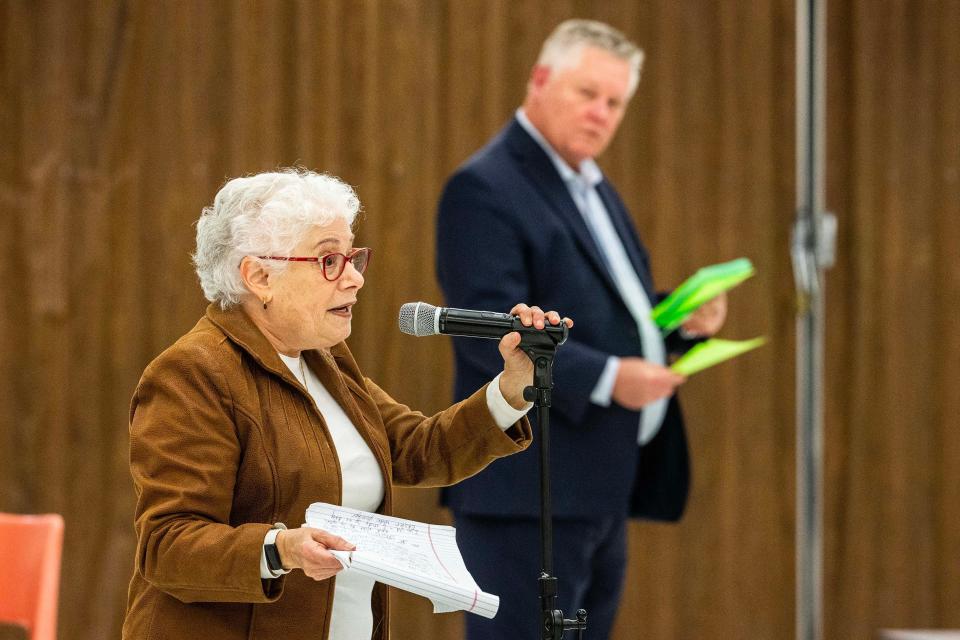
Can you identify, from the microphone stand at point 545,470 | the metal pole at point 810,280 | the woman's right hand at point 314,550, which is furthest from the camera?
the metal pole at point 810,280

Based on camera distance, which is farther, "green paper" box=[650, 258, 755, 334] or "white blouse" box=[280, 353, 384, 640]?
"green paper" box=[650, 258, 755, 334]

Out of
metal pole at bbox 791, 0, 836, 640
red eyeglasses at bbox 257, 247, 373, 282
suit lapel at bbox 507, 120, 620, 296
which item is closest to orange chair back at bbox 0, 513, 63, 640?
red eyeglasses at bbox 257, 247, 373, 282

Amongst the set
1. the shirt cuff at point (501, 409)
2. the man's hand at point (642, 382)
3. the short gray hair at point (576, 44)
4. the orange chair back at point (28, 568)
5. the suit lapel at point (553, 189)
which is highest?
the short gray hair at point (576, 44)

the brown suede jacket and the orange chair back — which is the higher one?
the brown suede jacket

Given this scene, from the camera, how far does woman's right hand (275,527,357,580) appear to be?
1.46 m

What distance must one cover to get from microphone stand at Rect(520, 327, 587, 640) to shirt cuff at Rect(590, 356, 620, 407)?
82 centimetres

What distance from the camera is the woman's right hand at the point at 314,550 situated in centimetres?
146

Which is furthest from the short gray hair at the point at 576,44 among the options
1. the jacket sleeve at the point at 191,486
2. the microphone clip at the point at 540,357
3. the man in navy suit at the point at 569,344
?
the jacket sleeve at the point at 191,486

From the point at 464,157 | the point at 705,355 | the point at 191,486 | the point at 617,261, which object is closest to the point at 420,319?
the point at 191,486

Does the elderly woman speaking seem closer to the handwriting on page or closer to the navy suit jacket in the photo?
the handwriting on page

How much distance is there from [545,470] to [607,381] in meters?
0.90

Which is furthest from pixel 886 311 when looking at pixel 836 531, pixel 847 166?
pixel 836 531

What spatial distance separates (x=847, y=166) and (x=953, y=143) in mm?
380

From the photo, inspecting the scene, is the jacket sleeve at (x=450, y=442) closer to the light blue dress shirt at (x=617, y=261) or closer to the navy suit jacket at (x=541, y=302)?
the navy suit jacket at (x=541, y=302)
